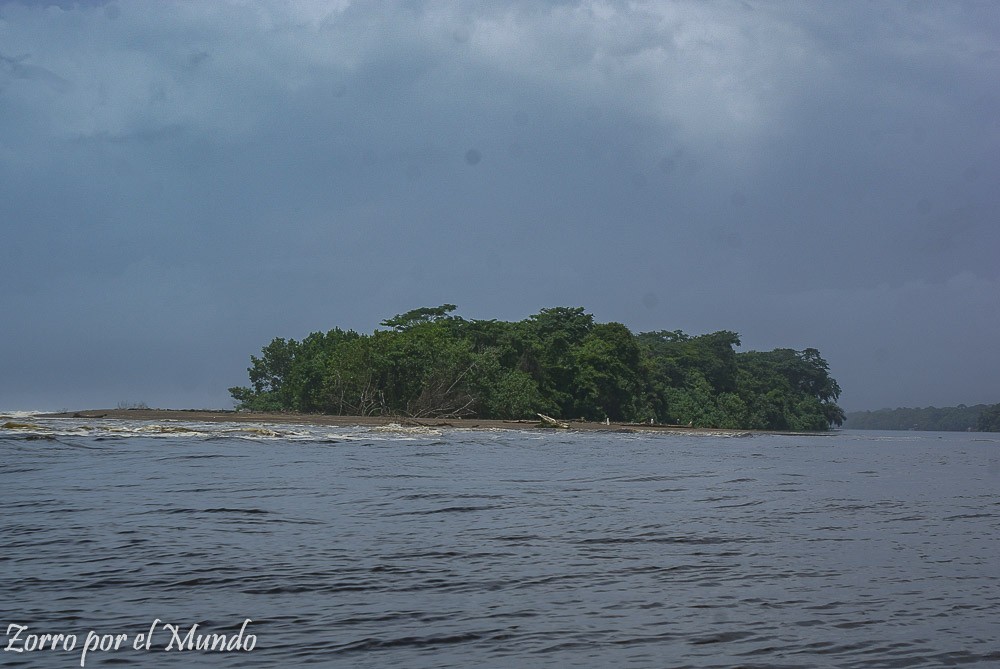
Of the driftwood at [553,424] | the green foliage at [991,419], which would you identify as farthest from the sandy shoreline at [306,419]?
the green foliage at [991,419]

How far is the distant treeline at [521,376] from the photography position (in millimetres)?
55188

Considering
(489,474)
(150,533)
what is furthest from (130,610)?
(489,474)

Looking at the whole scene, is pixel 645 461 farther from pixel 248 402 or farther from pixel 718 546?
pixel 248 402

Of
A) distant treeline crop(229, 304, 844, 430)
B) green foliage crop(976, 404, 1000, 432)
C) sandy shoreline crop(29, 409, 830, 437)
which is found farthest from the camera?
green foliage crop(976, 404, 1000, 432)

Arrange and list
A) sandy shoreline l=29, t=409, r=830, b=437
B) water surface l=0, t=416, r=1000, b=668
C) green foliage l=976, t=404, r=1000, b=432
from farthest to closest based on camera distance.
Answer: green foliage l=976, t=404, r=1000, b=432
sandy shoreline l=29, t=409, r=830, b=437
water surface l=0, t=416, r=1000, b=668

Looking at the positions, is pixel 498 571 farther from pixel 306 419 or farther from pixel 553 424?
pixel 306 419

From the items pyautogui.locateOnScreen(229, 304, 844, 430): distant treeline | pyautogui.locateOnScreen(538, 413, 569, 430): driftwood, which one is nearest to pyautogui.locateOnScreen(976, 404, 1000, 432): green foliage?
pyautogui.locateOnScreen(229, 304, 844, 430): distant treeline

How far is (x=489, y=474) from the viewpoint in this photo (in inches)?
677

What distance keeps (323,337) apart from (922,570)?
58.1 meters

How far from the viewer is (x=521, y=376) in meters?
59.6

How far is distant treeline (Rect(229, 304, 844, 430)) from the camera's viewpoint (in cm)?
5519

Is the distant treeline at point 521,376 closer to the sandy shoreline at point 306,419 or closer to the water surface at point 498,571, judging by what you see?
the sandy shoreline at point 306,419

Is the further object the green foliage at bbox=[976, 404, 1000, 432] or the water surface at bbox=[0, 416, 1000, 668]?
the green foliage at bbox=[976, 404, 1000, 432]

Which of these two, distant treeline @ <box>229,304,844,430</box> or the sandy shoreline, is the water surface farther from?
distant treeline @ <box>229,304,844,430</box>
